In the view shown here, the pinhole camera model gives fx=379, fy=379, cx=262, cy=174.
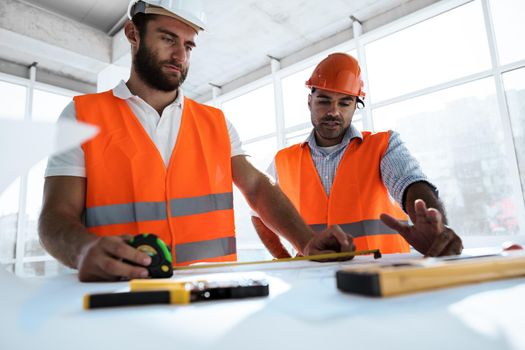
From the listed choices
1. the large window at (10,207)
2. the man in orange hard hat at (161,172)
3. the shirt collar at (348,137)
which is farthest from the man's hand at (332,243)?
the large window at (10,207)

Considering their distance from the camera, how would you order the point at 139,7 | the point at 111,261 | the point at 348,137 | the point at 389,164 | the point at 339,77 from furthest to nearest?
the point at 339,77, the point at 348,137, the point at 389,164, the point at 139,7, the point at 111,261

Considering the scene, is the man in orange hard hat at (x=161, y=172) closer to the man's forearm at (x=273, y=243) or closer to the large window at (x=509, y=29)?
the man's forearm at (x=273, y=243)

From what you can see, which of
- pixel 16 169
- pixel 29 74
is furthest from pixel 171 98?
pixel 29 74

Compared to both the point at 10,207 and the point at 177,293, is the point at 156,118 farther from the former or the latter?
the point at 10,207

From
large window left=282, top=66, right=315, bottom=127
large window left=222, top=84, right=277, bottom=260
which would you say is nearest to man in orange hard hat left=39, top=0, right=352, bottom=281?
large window left=282, top=66, right=315, bottom=127

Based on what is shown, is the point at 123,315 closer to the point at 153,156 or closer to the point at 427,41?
the point at 153,156

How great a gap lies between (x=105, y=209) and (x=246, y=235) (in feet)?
21.5

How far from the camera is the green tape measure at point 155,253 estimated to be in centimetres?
86

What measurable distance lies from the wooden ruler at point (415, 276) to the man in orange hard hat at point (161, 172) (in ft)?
2.00

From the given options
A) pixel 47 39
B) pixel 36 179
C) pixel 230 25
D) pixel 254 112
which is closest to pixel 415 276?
pixel 230 25

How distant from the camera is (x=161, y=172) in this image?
153cm

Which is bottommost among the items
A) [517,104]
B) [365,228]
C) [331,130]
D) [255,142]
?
A: [365,228]

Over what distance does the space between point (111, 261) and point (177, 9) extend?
1.31 m

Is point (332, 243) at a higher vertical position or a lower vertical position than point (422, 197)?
lower
